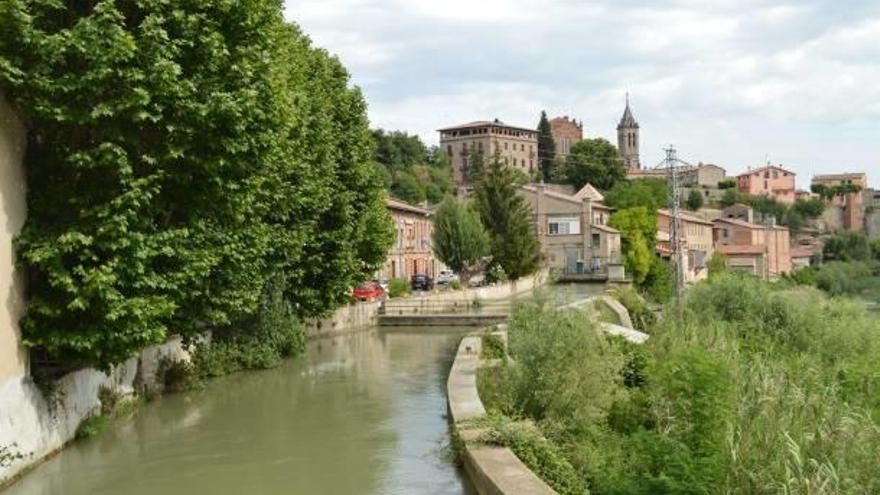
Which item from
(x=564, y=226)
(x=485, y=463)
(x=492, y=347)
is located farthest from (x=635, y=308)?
(x=564, y=226)

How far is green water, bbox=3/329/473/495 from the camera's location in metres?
13.4

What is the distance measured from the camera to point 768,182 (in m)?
168

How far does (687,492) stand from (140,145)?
10.3 meters

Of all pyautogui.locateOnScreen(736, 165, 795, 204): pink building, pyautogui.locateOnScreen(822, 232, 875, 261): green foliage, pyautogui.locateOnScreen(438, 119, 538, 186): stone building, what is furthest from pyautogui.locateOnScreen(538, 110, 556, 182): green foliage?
pyautogui.locateOnScreen(822, 232, 875, 261): green foliage

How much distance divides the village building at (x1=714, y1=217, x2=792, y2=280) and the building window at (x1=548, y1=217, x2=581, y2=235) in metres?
23.6

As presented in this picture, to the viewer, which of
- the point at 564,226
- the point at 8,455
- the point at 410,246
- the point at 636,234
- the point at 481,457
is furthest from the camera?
the point at 564,226

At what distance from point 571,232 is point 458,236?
29.0 metres

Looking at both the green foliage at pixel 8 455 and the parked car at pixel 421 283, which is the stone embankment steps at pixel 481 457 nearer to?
the green foliage at pixel 8 455

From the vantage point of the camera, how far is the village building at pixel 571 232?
83.9 metres

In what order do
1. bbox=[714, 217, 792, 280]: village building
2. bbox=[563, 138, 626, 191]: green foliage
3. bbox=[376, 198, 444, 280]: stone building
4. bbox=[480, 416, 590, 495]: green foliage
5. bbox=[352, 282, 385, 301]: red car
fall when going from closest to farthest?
bbox=[480, 416, 590, 495]: green foliage
bbox=[352, 282, 385, 301]: red car
bbox=[376, 198, 444, 280]: stone building
bbox=[714, 217, 792, 280]: village building
bbox=[563, 138, 626, 191]: green foliage

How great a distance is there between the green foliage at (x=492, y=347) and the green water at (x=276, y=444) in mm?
1425

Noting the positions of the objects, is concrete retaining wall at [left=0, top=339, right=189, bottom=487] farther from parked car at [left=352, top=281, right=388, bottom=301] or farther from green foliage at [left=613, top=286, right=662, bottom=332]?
parked car at [left=352, top=281, right=388, bottom=301]

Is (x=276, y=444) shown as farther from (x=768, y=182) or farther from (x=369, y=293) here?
(x=768, y=182)

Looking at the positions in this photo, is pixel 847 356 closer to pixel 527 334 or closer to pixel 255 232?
pixel 527 334
